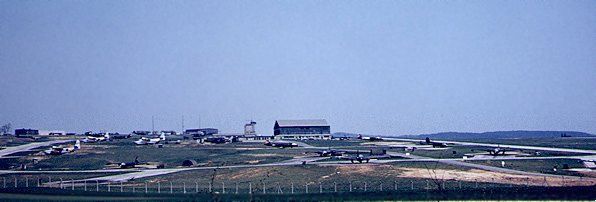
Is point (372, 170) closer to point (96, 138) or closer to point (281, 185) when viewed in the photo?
point (281, 185)

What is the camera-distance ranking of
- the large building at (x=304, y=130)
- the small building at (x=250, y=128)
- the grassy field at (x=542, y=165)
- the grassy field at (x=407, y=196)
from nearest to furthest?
the grassy field at (x=407, y=196)
the grassy field at (x=542, y=165)
the large building at (x=304, y=130)
the small building at (x=250, y=128)

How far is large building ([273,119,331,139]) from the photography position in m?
149

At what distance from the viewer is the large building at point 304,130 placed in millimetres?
148750

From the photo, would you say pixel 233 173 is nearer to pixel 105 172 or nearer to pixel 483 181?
pixel 105 172

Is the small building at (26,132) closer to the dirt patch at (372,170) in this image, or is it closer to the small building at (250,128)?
the small building at (250,128)

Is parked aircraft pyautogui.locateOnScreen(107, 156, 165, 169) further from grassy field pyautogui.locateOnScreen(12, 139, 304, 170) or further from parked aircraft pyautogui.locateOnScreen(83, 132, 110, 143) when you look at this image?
parked aircraft pyautogui.locateOnScreen(83, 132, 110, 143)

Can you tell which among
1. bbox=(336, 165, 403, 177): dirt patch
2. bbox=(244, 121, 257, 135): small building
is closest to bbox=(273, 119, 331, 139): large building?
bbox=(244, 121, 257, 135): small building

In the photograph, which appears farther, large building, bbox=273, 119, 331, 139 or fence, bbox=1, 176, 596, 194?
large building, bbox=273, 119, 331, 139

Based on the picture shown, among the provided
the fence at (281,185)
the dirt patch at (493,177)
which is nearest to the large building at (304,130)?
the dirt patch at (493,177)

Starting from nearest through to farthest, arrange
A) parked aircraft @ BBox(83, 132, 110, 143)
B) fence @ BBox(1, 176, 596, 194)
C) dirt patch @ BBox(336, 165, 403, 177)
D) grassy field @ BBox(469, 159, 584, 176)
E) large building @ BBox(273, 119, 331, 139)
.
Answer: fence @ BBox(1, 176, 596, 194) < dirt patch @ BBox(336, 165, 403, 177) < grassy field @ BBox(469, 159, 584, 176) < parked aircraft @ BBox(83, 132, 110, 143) < large building @ BBox(273, 119, 331, 139)

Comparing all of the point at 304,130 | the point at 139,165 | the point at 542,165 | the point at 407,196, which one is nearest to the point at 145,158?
the point at 139,165

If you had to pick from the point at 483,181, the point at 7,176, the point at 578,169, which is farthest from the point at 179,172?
the point at 578,169

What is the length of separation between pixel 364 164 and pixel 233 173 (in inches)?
601

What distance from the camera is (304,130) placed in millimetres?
149875
